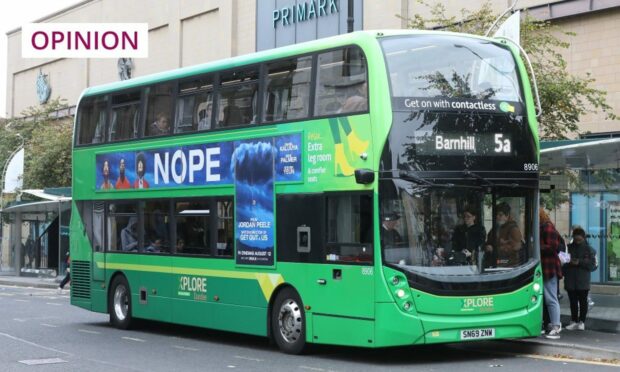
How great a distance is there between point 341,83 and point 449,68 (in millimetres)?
1431

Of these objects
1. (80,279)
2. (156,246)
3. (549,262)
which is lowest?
(80,279)

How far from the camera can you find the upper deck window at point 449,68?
13.0 m

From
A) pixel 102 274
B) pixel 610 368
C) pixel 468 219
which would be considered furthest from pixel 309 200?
pixel 102 274

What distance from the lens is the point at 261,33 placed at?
1613 inches

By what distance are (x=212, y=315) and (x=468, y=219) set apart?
16.0 feet

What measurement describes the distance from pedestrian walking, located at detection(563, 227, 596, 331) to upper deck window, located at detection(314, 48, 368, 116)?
15.9 feet

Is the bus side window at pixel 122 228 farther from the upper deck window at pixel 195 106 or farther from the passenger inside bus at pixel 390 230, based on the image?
the passenger inside bus at pixel 390 230

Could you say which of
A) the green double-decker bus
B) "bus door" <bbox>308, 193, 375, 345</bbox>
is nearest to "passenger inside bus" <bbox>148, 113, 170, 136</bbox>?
the green double-decker bus

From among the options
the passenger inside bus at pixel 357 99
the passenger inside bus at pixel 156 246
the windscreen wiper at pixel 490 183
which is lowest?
the passenger inside bus at pixel 156 246

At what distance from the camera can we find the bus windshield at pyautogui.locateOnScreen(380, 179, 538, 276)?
12812mm

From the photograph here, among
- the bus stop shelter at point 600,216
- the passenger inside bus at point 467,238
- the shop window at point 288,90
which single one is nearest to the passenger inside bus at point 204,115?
the shop window at point 288,90

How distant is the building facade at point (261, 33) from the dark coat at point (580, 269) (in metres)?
7.40

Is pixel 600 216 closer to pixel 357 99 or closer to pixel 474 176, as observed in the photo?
pixel 474 176

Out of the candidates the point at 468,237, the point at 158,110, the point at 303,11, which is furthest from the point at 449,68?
the point at 303,11
